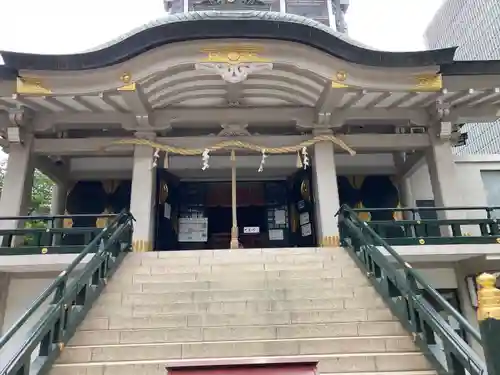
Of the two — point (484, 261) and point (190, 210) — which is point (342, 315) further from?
point (190, 210)

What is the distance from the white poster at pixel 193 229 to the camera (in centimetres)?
1129

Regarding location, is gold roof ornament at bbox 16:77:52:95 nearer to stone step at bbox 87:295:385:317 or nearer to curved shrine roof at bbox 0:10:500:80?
curved shrine roof at bbox 0:10:500:80

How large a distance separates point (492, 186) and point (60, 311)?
10.3 metres

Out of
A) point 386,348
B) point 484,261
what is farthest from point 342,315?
point 484,261

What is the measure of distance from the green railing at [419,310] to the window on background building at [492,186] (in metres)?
5.20

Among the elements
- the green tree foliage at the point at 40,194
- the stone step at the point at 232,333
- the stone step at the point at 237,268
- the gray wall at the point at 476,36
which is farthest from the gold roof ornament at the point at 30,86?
the gray wall at the point at 476,36

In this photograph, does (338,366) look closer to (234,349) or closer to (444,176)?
(234,349)

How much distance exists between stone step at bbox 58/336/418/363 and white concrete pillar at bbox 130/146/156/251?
13.8 ft

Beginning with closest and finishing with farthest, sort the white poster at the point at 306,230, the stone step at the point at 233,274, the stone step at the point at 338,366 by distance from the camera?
the stone step at the point at 338,366
the stone step at the point at 233,274
the white poster at the point at 306,230

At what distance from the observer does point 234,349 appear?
4617 millimetres

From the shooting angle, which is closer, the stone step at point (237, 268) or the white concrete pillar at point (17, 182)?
the stone step at point (237, 268)

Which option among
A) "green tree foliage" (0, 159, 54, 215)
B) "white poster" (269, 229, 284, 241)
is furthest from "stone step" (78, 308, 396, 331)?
"green tree foliage" (0, 159, 54, 215)

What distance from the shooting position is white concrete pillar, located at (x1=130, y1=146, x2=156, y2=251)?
29.0 ft

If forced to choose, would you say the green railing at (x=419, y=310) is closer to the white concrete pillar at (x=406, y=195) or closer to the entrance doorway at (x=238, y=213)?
the entrance doorway at (x=238, y=213)
